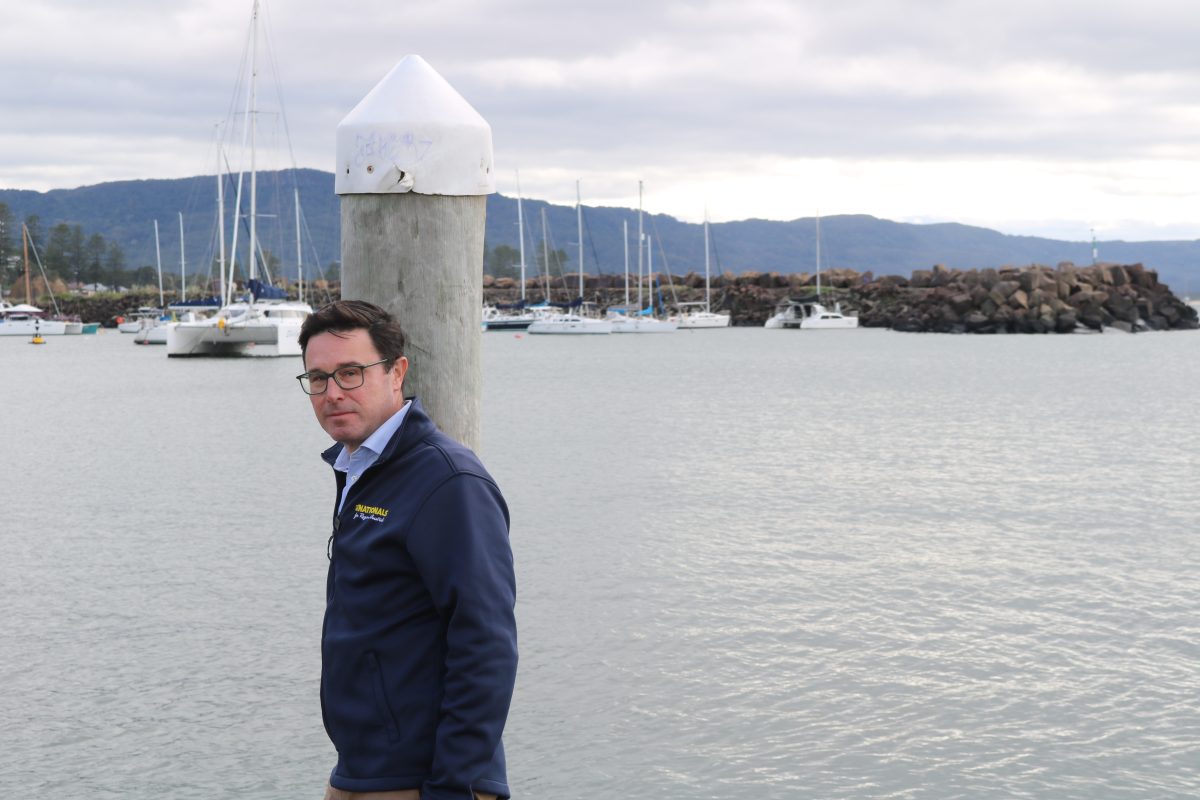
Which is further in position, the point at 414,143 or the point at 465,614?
the point at 414,143

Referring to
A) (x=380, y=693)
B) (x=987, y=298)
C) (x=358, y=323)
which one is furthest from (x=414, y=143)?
(x=987, y=298)

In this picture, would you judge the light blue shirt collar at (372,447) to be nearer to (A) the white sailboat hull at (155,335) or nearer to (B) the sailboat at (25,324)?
(A) the white sailboat hull at (155,335)

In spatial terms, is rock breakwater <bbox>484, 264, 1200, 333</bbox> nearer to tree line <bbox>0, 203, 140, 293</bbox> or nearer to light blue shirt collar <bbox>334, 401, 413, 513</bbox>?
tree line <bbox>0, 203, 140, 293</bbox>

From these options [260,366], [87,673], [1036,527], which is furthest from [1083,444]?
[260,366]

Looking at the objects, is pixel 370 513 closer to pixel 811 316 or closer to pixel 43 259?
pixel 811 316

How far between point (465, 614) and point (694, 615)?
10029 millimetres

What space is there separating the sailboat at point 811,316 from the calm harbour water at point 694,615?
105m

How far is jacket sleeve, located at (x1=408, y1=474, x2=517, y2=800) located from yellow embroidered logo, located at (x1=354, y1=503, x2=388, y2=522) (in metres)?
0.12

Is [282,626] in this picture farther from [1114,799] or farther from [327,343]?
[327,343]

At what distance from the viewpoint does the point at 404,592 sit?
326cm

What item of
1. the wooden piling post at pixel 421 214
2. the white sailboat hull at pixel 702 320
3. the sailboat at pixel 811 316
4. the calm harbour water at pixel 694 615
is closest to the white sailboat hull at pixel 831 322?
the sailboat at pixel 811 316

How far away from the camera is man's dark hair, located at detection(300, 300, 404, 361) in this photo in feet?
10.8

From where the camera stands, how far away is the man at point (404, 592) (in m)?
3.17

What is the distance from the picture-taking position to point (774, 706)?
10.1 metres
